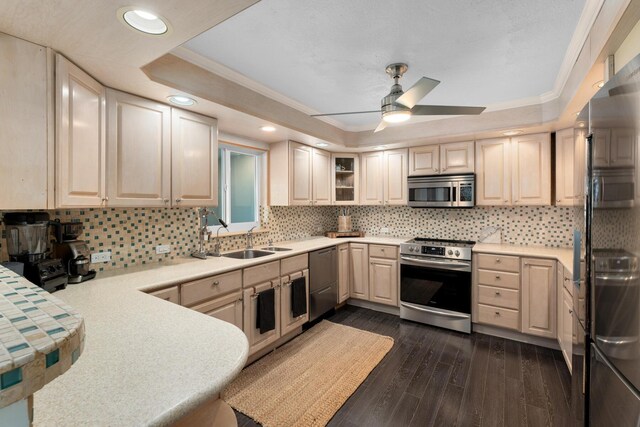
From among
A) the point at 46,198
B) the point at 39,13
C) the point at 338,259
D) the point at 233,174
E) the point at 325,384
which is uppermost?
the point at 39,13

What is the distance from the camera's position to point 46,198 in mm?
1479

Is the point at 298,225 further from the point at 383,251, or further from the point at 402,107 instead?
the point at 402,107

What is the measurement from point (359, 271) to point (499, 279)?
161 cm

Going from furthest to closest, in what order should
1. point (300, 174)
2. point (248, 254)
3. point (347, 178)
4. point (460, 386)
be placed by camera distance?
1. point (347, 178)
2. point (300, 174)
3. point (248, 254)
4. point (460, 386)

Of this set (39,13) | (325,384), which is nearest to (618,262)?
(325,384)

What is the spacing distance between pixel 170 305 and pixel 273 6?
5.44 feet


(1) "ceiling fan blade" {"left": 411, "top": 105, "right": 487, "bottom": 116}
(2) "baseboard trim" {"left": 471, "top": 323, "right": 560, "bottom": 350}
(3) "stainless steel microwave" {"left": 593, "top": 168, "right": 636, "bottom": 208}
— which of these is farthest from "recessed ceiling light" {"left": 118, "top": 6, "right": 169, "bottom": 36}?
(2) "baseboard trim" {"left": 471, "top": 323, "right": 560, "bottom": 350}

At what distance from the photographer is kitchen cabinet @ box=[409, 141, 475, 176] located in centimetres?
350

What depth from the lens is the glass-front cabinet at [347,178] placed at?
428 centimetres

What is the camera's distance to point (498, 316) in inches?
120

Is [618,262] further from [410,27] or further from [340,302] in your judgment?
[340,302]

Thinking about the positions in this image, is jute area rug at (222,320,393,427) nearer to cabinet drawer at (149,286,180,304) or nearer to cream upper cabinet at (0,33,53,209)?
cabinet drawer at (149,286,180,304)

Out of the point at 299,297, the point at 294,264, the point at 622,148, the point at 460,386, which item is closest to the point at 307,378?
the point at 299,297

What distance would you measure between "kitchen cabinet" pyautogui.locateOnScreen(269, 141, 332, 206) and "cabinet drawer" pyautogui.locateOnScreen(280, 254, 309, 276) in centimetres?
74
